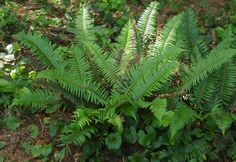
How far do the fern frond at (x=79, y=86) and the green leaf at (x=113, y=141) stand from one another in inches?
15.6

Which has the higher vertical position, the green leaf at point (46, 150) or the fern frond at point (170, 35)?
the fern frond at point (170, 35)

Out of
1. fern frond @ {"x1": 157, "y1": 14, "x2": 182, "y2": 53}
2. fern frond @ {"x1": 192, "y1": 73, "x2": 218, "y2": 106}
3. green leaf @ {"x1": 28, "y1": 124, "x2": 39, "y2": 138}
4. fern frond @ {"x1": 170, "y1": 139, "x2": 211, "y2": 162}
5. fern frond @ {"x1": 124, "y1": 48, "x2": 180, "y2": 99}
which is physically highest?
fern frond @ {"x1": 157, "y1": 14, "x2": 182, "y2": 53}

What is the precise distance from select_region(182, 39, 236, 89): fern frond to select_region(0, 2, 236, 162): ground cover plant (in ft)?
0.04

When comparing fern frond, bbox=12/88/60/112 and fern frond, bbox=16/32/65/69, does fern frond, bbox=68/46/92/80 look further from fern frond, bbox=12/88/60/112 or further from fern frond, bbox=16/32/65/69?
fern frond, bbox=12/88/60/112

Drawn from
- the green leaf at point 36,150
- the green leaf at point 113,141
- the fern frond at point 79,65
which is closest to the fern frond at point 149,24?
the fern frond at point 79,65

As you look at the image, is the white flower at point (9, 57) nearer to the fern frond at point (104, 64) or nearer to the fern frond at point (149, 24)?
the fern frond at point (104, 64)

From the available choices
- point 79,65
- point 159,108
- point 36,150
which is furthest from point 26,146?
point 159,108

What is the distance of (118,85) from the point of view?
5.00m

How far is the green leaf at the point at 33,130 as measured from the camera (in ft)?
16.1

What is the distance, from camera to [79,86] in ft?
15.8

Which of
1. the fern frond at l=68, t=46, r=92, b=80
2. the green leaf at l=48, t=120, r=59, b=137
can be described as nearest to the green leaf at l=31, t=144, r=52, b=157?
Answer: the green leaf at l=48, t=120, r=59, b=137

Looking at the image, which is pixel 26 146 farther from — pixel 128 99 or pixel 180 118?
pixel 180 118

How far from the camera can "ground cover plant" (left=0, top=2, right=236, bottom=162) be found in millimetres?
4715

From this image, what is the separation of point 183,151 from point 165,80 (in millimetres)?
811
